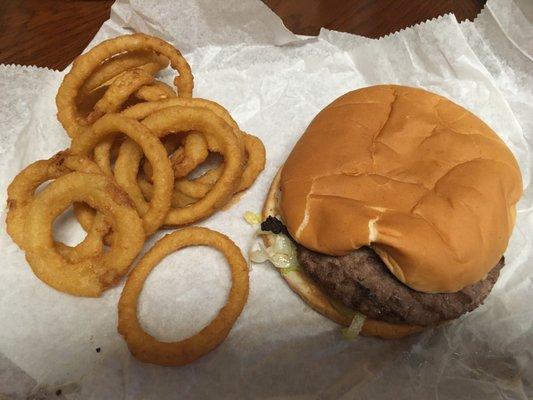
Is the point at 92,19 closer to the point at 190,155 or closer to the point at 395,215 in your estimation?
the point at 190,155

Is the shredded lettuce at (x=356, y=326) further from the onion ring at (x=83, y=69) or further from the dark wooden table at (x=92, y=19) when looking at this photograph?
the dark wooden table at (x=92, y=19)

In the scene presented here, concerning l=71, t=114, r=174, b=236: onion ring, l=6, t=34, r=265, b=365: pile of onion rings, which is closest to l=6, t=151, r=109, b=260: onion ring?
l=6, t=34, r=265, b=365: pile of onion rings

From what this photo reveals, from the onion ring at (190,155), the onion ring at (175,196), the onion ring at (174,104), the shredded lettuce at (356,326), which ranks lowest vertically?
the shredded lettuce at (356,326)

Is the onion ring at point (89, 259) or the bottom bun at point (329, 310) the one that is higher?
the onion ring at point (89, 259)

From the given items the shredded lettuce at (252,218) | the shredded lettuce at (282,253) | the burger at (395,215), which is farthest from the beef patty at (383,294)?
the shredded lettuce at (252,218)

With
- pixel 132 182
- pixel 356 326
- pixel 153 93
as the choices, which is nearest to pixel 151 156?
pixel 132 182

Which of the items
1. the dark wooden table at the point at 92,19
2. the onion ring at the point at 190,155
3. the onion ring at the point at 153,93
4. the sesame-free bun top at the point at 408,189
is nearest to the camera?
the sesame-free bun top at the point at 408,189

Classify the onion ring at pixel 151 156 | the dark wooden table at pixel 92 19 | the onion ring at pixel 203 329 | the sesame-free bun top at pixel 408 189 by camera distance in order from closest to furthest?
the sesame-free bun top at pixel 408 189, the onion ring at pixel 203 329, the onion ring at pixel 151 156, the dark wooden table at pixel 92 19
